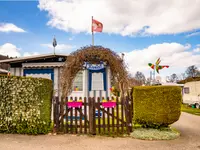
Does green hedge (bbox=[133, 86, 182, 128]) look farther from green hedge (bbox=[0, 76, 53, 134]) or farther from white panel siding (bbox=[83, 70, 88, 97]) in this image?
white panel siding (bbox=[83, 70, 88, 97])

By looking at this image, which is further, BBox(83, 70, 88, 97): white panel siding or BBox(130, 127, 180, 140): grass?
BBox(83, 70, 88, 97): white panel siding

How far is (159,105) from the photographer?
282 inches

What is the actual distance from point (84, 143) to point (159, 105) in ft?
10.0

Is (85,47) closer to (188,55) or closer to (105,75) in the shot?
(105,75)

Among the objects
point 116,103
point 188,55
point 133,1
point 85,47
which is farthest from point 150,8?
point 188,55

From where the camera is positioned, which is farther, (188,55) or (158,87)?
(188,55)

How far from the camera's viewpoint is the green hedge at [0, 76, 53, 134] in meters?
7.04

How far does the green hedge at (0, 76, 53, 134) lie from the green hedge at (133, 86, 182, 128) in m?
3.81

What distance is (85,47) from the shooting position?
813 cm

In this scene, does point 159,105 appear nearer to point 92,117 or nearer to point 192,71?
point 92,117

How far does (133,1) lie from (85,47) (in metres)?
3.07

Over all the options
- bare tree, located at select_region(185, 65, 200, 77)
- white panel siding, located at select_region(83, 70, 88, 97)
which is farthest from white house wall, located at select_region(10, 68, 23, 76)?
bare tree, located at select_region(185, 65, 200, 77)

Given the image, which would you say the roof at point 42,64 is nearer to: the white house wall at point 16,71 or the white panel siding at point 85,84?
the white house wall at point 16,71

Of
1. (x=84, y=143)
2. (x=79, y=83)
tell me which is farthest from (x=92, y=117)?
(x=79, y=83)
